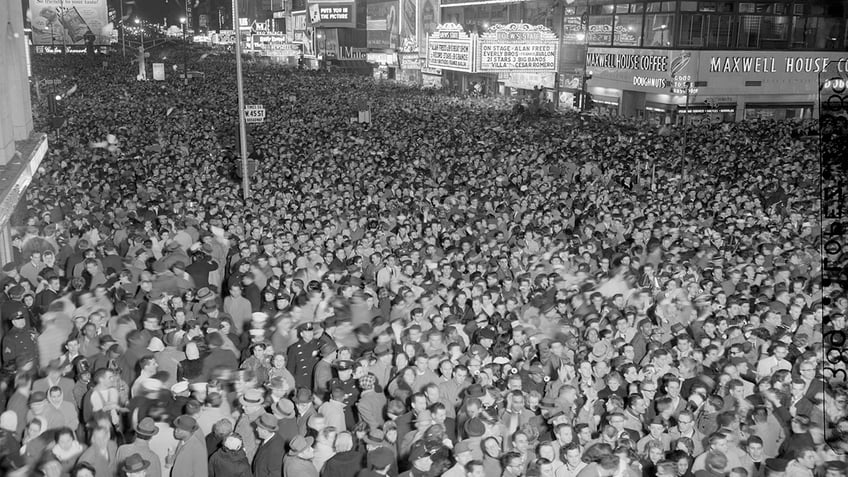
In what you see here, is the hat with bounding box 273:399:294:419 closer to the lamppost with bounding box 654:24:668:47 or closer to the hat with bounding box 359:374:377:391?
the hat with bounding box 359:374:377:391

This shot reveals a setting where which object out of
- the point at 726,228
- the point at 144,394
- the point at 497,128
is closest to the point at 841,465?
the point at 144,394

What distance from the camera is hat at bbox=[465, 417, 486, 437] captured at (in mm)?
6688

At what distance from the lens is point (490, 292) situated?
33.8 feet

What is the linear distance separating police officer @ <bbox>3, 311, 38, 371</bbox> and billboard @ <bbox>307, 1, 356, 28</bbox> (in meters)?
72.1

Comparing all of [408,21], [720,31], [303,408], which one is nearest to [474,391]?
[303,408]

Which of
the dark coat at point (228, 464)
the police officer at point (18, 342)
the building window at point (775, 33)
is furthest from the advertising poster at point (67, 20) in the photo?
the dark coat at point (228, 464)

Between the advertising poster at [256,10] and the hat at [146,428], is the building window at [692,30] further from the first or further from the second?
the advertising poster at [256,10]

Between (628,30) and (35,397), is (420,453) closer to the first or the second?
(35,397)

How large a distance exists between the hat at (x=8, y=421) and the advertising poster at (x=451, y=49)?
30507mm

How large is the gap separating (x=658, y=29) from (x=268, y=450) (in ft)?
135

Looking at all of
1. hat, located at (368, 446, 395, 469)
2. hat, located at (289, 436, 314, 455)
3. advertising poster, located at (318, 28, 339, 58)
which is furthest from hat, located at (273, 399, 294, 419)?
advertising poster, located at (318, 28, 339, 58)

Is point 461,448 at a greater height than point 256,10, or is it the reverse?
point 256,10

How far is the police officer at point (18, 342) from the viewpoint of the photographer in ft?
29.4

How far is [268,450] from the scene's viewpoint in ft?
21.8
